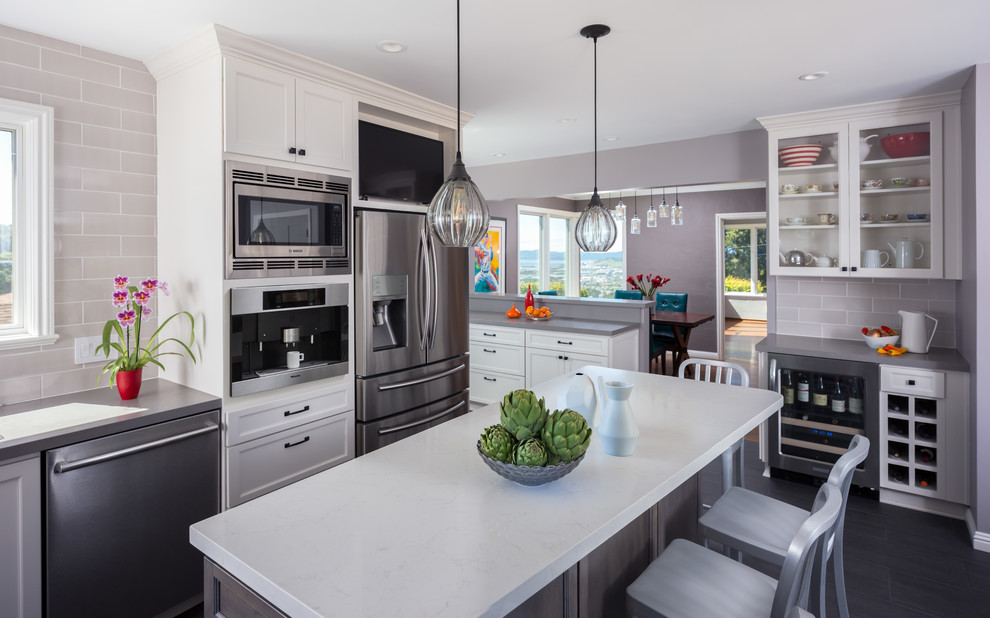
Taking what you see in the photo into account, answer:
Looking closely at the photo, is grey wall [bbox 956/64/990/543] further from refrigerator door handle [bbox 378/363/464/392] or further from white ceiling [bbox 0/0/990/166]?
refrigerator door handle [bbox 378/363/464/392]

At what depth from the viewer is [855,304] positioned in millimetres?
3902

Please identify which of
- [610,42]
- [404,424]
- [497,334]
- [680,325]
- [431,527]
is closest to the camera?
[431,527]

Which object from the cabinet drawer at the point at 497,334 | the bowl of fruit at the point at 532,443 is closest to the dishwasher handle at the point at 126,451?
the bowl of fruit at the point at 532,443

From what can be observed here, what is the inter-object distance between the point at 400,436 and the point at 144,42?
236 cm

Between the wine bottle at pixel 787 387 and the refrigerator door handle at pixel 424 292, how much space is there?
2.37 m

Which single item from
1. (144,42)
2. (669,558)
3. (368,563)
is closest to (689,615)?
(669,558)

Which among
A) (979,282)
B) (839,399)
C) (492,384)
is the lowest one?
(492,384)

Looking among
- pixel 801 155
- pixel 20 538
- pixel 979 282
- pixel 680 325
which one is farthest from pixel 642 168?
A: pixel 20 538

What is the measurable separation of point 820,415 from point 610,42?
A: 105 inches

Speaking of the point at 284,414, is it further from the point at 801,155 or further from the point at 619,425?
the point at 801,155

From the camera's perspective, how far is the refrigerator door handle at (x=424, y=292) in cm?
335

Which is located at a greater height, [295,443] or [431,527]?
[431,527]

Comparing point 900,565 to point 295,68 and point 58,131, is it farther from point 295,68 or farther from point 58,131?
point 58,131

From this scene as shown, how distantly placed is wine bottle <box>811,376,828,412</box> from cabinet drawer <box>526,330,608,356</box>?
145 cm
